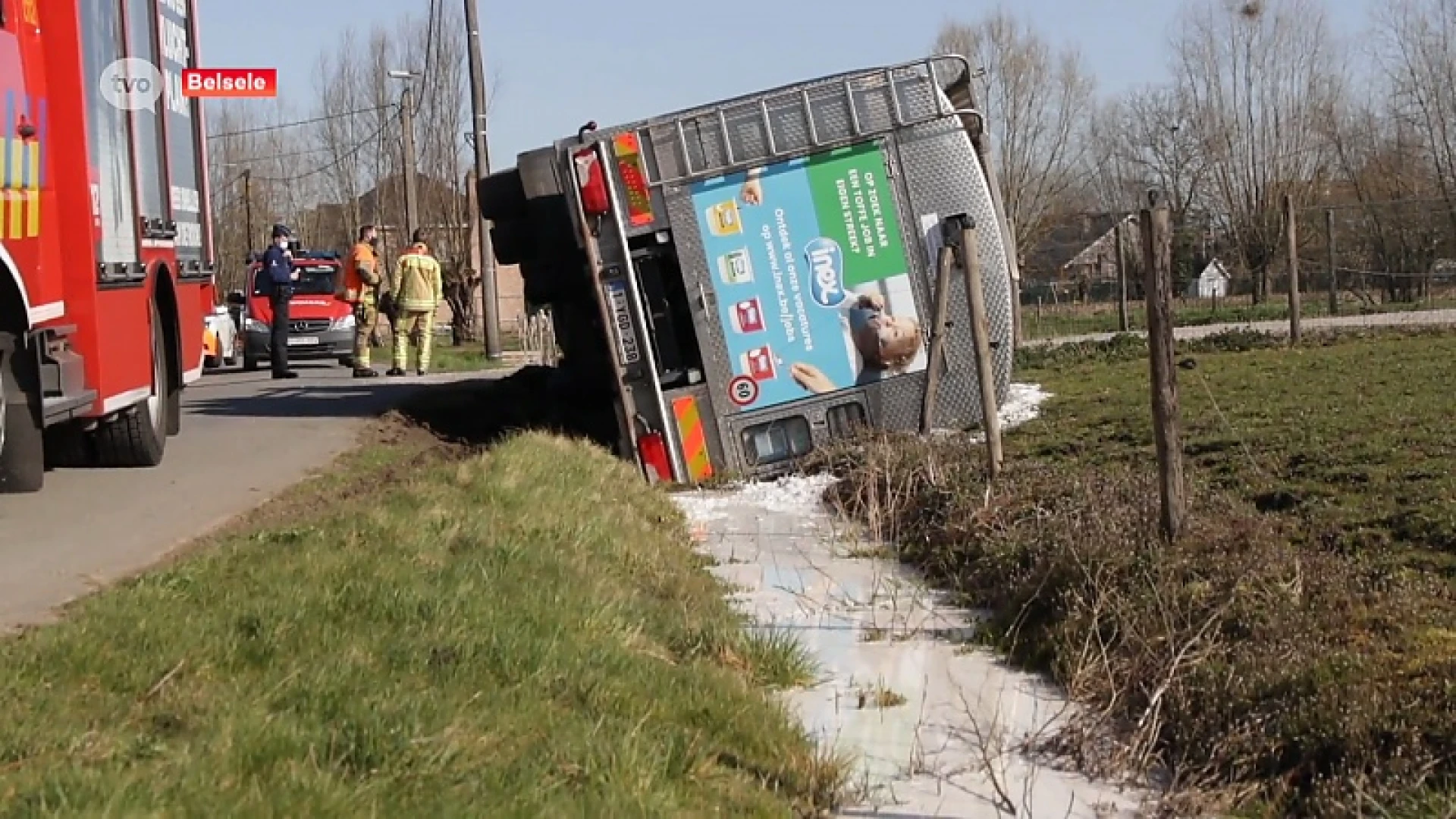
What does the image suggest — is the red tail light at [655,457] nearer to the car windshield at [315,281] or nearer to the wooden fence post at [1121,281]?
the wooden fence post at [1121,281]

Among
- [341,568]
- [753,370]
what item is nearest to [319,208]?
[753,370]

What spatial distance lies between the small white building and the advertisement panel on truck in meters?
24.5

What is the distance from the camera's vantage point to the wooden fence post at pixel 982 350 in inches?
380

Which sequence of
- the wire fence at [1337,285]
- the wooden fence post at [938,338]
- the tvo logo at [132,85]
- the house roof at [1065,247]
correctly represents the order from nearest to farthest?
the tvo logo at [132,85] → the wooden fence post at [938,338] → the wire fence at [1337,285] → the house roof at [1065,247]

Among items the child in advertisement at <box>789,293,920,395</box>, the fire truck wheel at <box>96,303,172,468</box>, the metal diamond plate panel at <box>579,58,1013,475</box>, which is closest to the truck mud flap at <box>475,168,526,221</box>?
the metal diamond plate panel at <box>579,58,1013,475</box>

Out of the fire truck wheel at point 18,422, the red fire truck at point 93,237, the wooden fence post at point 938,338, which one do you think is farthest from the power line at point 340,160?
the fire truck wheel at point 18,422

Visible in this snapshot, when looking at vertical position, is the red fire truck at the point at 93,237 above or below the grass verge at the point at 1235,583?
above

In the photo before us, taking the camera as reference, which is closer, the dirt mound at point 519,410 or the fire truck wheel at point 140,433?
the fire truck wheel at point 140,433

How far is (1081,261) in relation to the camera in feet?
166

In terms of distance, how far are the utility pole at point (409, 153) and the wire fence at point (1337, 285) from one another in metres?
11.9

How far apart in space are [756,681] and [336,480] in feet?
16.7

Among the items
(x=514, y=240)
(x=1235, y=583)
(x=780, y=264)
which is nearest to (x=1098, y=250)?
(x=514, y=240)

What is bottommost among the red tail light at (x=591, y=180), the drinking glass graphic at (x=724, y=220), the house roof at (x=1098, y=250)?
the drinking glass graphic at (x=724, y=220)

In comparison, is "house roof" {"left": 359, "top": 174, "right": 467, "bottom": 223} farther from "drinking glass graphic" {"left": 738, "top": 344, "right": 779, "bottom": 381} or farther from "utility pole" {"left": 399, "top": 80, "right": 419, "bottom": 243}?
"drinking glass graphic" {"left": 738, "top": 344, "right": 779, "bottom": 381}
